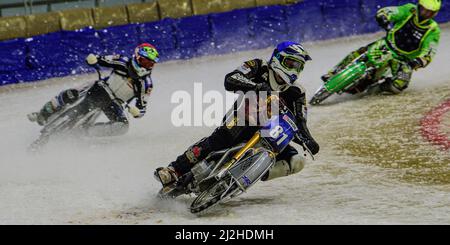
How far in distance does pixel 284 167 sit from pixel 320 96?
6438mm

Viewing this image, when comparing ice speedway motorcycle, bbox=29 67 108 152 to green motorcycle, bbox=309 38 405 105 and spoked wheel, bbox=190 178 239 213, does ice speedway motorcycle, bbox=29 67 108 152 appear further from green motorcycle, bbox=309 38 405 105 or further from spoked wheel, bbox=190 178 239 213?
spoked wheel, bbox=190 178 239 213

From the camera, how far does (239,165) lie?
8.35 meters

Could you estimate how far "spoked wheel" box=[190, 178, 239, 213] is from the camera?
8273 mm

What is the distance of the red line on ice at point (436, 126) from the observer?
11.9 meters

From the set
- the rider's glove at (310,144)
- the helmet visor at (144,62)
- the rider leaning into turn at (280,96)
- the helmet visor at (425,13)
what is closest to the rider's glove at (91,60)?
the helmet visor at (144,62)

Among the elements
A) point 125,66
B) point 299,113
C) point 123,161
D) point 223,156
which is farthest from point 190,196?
point 125,66

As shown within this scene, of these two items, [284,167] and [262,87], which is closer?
[262,87]

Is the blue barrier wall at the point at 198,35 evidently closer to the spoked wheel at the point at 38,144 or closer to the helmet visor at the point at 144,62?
the spoked wheel at the point at 38,144

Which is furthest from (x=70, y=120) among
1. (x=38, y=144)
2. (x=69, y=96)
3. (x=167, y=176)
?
(x=167, y=176)

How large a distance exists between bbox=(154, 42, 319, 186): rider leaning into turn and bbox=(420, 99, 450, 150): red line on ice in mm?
3621

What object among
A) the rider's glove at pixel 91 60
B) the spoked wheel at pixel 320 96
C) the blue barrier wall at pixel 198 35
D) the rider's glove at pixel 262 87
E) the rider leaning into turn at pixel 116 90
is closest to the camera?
the rider's glove at pixel 262 87

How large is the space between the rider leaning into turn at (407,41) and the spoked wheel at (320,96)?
0.85 feet

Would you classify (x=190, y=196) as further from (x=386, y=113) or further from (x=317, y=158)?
(x=386, y=113)

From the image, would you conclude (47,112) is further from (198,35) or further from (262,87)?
(198,35)
